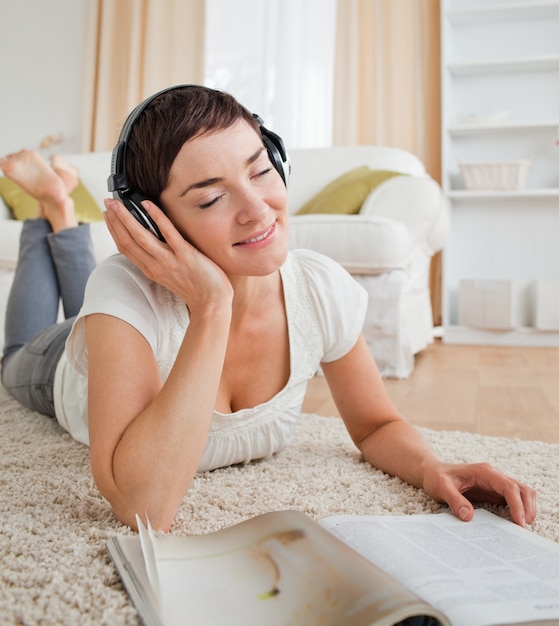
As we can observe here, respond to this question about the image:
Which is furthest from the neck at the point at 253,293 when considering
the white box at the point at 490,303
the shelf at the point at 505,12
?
the shelf at the point at 505,12

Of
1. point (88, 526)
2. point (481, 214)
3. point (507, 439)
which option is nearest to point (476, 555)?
point (88, 526)

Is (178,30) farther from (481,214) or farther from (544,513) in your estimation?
(544,513)

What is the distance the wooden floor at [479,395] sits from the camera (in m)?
1.79

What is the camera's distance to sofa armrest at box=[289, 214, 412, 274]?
2572 mm

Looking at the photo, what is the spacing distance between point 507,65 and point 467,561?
12.1ft

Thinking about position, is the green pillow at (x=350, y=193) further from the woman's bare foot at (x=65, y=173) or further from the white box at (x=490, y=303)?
the woman's bare foot at (x=65, y=173)

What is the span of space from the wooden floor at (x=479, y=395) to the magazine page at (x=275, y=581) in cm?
103

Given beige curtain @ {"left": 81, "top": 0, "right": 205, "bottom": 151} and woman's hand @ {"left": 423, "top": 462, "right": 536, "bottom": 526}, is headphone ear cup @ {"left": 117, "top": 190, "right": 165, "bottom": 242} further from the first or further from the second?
beige curtain @ {"left": 81, "top": 0, "right": 205, "bottom": 151}

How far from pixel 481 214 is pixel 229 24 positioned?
2118 millimetres

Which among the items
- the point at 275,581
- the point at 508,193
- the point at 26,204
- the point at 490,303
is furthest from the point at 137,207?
the point at 508,193

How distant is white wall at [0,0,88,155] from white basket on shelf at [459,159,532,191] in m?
2.87

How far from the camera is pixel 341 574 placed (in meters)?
0.67

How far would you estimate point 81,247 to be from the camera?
1.92m

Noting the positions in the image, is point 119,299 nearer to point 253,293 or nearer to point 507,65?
point 253,293
